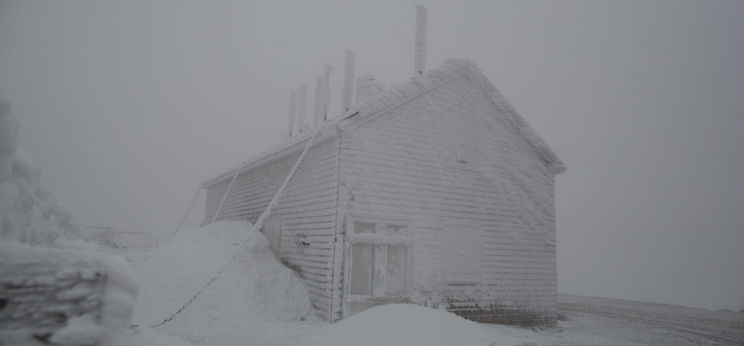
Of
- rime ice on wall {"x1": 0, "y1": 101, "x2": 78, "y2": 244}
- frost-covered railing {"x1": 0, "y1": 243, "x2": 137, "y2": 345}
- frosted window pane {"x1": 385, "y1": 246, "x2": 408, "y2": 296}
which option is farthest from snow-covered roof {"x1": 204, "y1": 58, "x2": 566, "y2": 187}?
frost-covered railing {"x1": 0, "y1": 243, "x2": 137, "y2": 345}

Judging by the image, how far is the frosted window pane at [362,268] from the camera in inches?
426

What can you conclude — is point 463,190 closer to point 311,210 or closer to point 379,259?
point 379,259

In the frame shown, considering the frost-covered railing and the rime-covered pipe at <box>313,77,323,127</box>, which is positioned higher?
the rime-covered pipe at <box>313,77,323,127</box>

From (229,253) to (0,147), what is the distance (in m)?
8.94

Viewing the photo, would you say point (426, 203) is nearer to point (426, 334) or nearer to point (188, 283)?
point (426, 334)

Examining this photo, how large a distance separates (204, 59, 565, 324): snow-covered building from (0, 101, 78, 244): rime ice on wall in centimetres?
679

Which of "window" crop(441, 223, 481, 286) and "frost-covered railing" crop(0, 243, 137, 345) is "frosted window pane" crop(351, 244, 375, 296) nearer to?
"window" crop(441, 223, 481, 286)

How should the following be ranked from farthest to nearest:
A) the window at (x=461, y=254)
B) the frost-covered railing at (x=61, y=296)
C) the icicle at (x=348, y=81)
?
the icicle at (x=348, y=81) < the window at (x=461, y=254) < the frost-covered railing at (x=61, y=296)

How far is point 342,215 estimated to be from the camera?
10.7m

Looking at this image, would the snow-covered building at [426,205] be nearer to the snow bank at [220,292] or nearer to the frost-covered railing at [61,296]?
the snow bank at [220,292]

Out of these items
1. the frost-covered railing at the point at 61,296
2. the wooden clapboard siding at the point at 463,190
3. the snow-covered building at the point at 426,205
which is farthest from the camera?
the wooden clapboard siding at the point at 463,190

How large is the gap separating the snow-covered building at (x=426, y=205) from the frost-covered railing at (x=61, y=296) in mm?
7219

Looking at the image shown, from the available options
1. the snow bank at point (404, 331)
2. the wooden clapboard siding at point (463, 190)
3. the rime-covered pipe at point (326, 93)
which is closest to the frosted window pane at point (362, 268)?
the wooden clapboard siding at point (463, 190)

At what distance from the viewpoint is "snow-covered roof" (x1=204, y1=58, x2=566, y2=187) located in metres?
11.3
